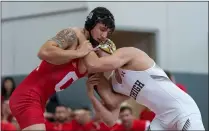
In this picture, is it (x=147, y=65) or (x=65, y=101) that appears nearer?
(x=147, y=65)

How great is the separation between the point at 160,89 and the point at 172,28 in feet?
16.8

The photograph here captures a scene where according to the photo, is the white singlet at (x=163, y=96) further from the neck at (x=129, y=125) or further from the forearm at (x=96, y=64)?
the neck at (x=129, y=125)

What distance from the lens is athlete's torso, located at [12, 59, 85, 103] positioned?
15.4 ft

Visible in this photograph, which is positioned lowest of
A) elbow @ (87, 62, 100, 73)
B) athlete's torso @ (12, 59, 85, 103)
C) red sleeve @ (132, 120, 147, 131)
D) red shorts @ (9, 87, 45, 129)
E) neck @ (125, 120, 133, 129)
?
red sleeve @ (132, 120, 147, 131)

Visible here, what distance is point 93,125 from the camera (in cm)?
735

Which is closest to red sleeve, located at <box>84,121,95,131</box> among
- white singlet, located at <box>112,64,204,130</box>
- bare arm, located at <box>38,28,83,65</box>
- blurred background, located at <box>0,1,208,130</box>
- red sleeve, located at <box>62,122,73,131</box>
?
red sleeve, located at <box>62,122,73,131</box>

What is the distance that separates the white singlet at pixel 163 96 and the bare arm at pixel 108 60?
0.44ft

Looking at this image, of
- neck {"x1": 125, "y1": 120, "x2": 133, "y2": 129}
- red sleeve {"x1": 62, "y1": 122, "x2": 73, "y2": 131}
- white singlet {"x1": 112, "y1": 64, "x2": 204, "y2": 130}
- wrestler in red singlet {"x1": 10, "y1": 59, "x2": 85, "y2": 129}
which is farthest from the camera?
red sleeve {"x1": 62, "y1": 122, "x2": 73, "y2": 131}

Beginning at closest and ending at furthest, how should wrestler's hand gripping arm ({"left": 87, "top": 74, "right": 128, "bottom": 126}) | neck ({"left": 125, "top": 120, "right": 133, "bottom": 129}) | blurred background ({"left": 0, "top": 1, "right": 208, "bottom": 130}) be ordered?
wrestler's hand gripping arm ({"left": 87, "top": 74, "right": 128, "bottom": 126}), neck ({"left": 125, "top": 120, "right": 133, "bottom": 129}), blurred background ({"left": 0, "top": 1, "right": 208, "bottom": 130})

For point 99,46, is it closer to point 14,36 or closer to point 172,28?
point 14,36

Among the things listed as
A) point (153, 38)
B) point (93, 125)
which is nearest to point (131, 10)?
point (153, 38)

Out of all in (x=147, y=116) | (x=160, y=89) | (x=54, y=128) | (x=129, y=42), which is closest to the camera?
(x=160, y=89)

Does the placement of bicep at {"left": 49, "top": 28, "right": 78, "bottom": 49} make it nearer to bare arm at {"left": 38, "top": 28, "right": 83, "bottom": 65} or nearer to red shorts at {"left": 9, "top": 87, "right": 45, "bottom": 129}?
bare arm at {"left": 38, "top": 28, "right": 83, "bottom": 65}

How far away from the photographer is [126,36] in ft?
32.4
